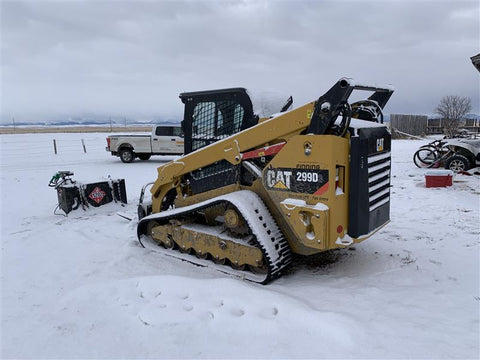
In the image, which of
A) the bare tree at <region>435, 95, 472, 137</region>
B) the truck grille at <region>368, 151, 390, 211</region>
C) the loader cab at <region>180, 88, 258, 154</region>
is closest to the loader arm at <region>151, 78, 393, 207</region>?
the loader cab at <region>180, 88, 258, 154</region>

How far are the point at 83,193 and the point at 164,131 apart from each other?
32.4ft

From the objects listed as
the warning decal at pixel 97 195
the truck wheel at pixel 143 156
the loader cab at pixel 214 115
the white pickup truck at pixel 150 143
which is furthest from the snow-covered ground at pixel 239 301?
the truck wheel at pixel 143 156

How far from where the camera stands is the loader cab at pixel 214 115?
4715 millimetres

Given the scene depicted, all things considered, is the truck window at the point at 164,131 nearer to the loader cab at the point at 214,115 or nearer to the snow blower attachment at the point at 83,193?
the snow blower attachment at the point at 83,193

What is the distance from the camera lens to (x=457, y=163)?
11164mm

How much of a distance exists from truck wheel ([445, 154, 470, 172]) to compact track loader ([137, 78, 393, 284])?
7579 mm

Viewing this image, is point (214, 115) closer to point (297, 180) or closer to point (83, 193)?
point (297, 180)

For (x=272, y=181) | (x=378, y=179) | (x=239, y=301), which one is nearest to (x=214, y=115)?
(x=272, y=181)

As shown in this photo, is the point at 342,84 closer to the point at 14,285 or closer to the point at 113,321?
the point at 113,321

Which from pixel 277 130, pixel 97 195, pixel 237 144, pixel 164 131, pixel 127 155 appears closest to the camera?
pixel 277 130

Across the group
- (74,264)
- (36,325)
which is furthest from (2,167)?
(36,325)

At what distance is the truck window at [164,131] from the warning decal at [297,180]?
13.5 meters

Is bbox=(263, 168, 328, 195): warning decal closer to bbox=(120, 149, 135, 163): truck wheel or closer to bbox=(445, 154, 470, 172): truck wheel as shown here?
bbox=(445, 154, 470, 172): truck wheel

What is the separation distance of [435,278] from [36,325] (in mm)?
4093
